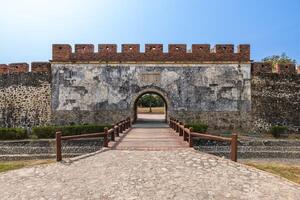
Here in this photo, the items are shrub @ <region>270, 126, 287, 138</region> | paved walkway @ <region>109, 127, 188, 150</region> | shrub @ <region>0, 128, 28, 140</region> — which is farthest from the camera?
shrub @ <region>270, 126, 287, 138</region>

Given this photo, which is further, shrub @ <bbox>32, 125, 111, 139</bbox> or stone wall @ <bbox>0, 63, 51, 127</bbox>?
stone wall @ <bbox>0, 63, 51, 127</bbox>

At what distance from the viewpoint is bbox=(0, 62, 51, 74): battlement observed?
21.2m

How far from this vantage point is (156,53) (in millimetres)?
20797

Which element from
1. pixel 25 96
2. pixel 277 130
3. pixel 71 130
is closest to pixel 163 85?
pixel 71 130

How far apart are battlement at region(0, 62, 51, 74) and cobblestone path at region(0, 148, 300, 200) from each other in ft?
42.0

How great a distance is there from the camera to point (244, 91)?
816 inches

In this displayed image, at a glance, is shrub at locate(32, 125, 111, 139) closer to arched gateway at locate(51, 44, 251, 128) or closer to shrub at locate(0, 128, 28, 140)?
shrub at locate(0, 128, 28, 140)

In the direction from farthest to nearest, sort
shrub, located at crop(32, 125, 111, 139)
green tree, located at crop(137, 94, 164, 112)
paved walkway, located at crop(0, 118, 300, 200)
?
green tree, located at crop(137, 94, 164, 112)
shrub, located at crop(32, 125, 111, 139)
paved walkway, located at crop(0, 118, 300, 200)

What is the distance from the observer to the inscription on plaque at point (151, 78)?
20.8 meters

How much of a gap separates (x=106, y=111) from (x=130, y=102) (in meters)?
1.47

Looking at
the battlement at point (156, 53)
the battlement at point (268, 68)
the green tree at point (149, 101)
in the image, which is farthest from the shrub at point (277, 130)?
the green tree at point (149, 101)

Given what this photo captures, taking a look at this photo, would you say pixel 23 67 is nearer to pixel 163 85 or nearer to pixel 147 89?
pixel 147 89

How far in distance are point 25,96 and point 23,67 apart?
5.67ft

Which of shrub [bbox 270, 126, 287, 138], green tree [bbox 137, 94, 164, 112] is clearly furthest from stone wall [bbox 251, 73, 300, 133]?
green tree [bbox 137, 94, 164, 112]
